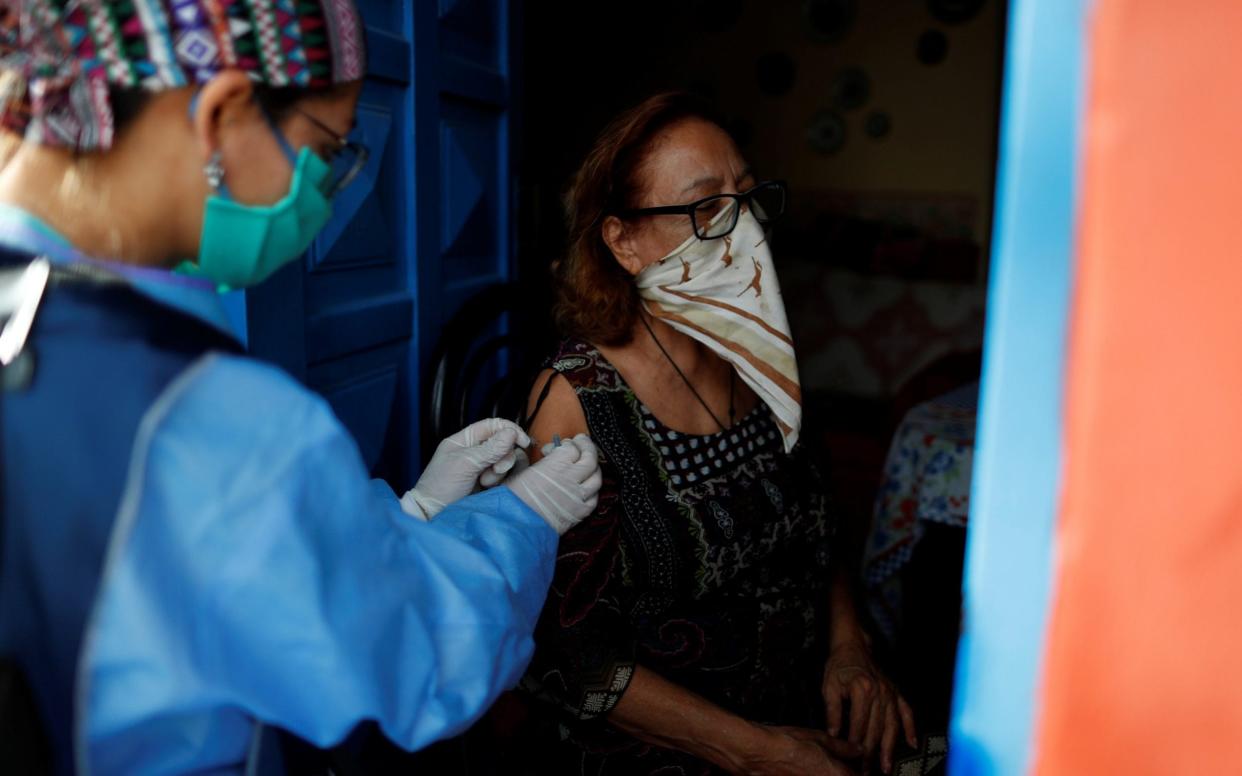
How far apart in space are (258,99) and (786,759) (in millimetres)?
1061

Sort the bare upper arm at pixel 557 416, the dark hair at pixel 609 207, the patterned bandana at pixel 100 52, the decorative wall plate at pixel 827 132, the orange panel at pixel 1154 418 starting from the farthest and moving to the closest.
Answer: the decorative wall plate at pixel 827 132, the dark hair at pixel 609 207, the bare upper arm at pixel 557 416, the patterned bandana at pixel 100 52, the orange panel at pixel 1154 418

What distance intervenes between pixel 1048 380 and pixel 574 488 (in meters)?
0.59

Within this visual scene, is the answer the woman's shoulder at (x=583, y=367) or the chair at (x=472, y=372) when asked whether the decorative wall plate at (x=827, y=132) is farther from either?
the woman's shoulder at (x=583, y=367)

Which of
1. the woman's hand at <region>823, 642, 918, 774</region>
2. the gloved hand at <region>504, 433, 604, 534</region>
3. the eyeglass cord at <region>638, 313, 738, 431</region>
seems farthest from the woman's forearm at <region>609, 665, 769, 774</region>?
the eyeglass cord at <region>638, 313, 738, 431</region>

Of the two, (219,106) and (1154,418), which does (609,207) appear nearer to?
(219,106)

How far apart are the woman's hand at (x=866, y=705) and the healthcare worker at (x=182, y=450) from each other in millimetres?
815

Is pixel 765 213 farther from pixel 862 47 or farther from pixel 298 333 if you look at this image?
pixel 862 47

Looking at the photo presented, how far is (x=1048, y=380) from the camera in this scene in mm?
572

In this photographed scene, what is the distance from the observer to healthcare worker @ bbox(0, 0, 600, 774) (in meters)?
0.58

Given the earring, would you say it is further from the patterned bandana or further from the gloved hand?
the gloved hand

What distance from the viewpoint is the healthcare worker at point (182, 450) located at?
584mm

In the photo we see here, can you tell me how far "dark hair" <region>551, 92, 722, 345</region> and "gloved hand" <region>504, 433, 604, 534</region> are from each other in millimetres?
420

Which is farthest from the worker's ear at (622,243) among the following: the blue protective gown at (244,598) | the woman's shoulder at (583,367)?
the blue protective gown at (244,598)

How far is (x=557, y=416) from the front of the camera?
135 centimetres
